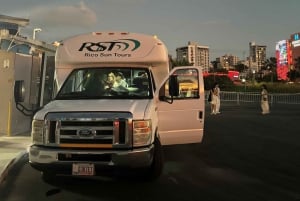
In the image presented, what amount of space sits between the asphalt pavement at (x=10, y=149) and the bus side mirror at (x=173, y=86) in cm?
343

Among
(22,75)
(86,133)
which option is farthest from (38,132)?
(22,75)

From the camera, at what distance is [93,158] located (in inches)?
290

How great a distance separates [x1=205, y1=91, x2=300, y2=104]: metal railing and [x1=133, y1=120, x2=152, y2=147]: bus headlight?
31.9m

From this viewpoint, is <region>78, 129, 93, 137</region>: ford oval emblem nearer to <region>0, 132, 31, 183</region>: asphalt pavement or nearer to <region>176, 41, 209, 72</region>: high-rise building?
<region>0, 132, 31, 183</region>: asphalt pavement

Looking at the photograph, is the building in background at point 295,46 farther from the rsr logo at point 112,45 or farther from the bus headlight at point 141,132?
the bus headlight at point 141,132

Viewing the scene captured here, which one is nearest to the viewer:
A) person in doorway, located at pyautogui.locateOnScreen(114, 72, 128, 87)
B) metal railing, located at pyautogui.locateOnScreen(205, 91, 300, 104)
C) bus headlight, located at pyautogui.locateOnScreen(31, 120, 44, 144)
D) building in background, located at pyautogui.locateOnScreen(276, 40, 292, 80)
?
bus headlight, located at pyautogui.locateOnScreen(31, 120, 44, 144)

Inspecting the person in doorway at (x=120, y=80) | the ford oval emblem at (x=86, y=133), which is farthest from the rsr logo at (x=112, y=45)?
the ford oval emblem at (x=86, y=133)

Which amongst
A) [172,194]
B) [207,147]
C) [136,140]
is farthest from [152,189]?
[207,147]

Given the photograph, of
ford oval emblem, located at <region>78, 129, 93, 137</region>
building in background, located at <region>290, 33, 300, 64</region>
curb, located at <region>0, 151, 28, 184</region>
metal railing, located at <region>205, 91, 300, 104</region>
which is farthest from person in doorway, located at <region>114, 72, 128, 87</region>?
building in background, located at <region>290, 33, 300, 64</region>

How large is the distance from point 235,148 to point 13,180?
19.7ft

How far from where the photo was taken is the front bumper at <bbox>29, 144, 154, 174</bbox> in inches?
287

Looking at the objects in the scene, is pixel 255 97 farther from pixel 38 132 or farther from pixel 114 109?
pixel 38 132

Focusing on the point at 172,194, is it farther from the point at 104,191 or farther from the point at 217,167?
the point at 217,167

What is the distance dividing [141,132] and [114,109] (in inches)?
21.1
